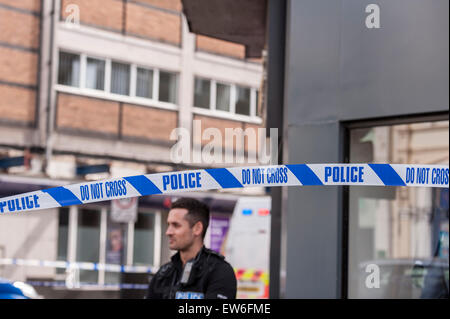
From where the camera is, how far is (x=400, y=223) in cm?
1011

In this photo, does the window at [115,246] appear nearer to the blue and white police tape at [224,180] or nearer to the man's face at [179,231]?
the man's face at [179,231]

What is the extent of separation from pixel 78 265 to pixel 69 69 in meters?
4.52

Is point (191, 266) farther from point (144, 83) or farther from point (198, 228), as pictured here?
point (144, 83)

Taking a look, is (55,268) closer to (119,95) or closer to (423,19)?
(119,95)

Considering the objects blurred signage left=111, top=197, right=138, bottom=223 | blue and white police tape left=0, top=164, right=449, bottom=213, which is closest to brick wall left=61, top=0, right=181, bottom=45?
blurred signage left=111, top=197, right=138, bottom=223

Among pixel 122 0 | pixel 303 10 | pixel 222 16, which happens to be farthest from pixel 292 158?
pixel 122 0

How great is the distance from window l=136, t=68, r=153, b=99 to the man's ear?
16.9 meters

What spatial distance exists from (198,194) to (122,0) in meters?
5.10

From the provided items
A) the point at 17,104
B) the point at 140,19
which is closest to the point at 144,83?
the point at 140,19

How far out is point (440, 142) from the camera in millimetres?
7656

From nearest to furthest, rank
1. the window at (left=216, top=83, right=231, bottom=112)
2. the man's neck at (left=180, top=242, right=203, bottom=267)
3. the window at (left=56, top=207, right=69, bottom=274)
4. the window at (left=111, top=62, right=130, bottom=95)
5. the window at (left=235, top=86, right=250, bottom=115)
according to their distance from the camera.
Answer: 1. the man's neck at (left=180, top=242, right=203, bottom=267)
2. the window at (left=56, top=207, right=69, bottom=274)
3. the window at (left=111, top=62, right=130, bottom=95)
4. the window at (left=216, top=83, right=231, bottom=112)
5. the window at (left=235, top=86, right=250, bottom=115)

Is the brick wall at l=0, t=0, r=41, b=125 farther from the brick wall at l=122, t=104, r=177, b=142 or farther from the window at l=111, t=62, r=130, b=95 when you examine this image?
the brick wall at l=122, t=104, r=177, b=142

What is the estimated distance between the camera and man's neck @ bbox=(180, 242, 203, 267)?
14.5 feet

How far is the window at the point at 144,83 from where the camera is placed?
21.2 meters
